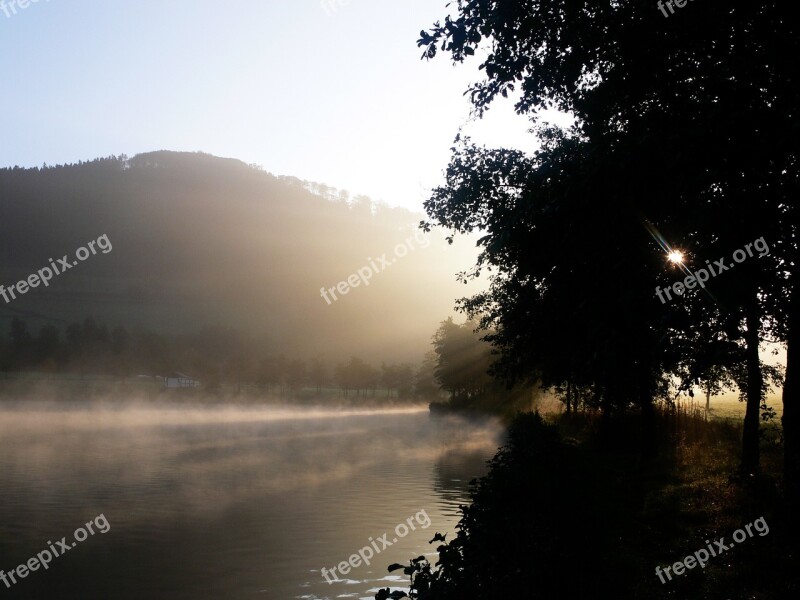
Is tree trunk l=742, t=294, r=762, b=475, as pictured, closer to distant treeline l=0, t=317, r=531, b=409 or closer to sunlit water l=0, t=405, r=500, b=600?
sunlit water l=0, t=405, r=500, b=600

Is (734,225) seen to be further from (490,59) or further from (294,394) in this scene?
(294,394)

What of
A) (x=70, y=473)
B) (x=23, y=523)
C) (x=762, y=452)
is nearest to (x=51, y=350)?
(x=70, y=473)

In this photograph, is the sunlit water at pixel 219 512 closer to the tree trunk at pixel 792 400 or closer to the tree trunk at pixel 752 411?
the tree trunk at pixel 792 400

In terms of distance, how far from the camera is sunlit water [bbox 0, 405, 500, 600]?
14500mm

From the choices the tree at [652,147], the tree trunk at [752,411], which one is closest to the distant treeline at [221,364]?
the tree trunk at [752,411]

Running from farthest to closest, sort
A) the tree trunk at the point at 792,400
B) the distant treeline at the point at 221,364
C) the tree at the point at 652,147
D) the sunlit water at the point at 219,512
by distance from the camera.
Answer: the distant treeline at the point at 221,364, the sunlit water at the point at 219,512, the tree trunk at the point at 792,400, the tree at the point at 652,147

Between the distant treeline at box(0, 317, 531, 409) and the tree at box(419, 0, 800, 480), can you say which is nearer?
the tree at box(419, 0, 800, 480)

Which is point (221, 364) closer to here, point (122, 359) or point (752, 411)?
point (122, 359)

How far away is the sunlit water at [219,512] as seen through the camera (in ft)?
47.6

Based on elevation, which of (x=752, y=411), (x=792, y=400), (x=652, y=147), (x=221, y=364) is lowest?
(x=752, y=411)

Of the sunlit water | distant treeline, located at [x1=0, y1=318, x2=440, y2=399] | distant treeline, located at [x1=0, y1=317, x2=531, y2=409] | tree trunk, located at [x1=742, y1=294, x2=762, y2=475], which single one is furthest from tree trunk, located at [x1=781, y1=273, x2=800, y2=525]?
distant treeline, located at [x1=0, y1=318, x2=440, y2=399]

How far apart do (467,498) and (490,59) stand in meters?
18.9

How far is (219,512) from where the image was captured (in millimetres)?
22953

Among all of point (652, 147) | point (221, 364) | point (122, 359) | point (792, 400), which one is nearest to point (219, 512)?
point (792, 400)
